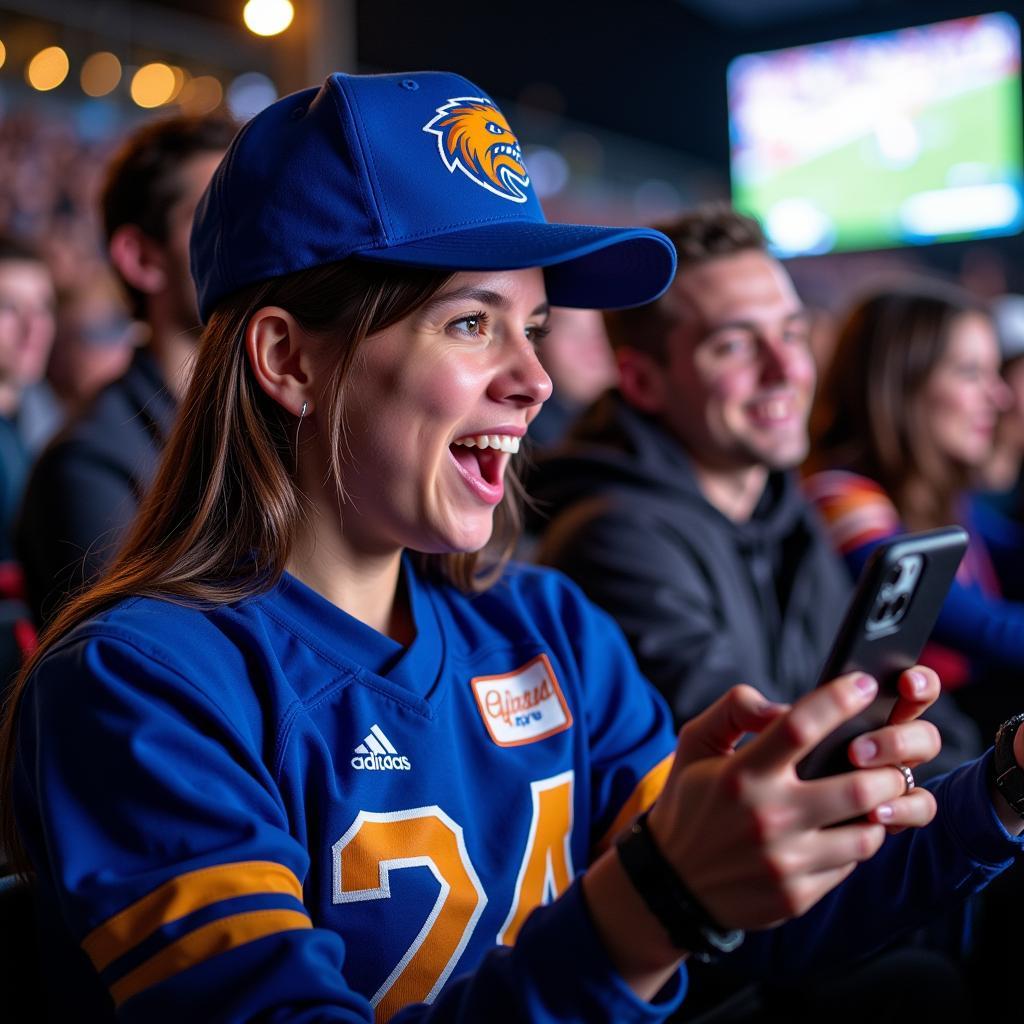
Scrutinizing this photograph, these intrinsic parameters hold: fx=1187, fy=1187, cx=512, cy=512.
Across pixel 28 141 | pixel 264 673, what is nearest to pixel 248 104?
pixel 28 141

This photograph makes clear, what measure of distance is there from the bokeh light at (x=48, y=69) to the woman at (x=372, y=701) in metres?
4.11

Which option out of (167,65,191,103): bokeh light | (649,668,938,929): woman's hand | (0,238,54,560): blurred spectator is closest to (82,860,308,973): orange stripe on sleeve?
(649,668,938,929): woman's hand

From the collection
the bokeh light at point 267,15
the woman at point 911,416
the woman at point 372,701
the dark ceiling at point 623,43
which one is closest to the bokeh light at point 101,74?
the bokeh light at point 267,15

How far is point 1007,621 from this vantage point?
2.29 metres

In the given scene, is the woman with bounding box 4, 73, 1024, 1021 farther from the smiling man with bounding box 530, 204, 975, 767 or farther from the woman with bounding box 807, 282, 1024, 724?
the woman with bounding box 807, 282, 1024, 724

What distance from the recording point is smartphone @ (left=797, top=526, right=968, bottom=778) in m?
0.79

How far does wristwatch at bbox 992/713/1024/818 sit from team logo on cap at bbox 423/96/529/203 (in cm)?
64

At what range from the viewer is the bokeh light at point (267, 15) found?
8.67 ft

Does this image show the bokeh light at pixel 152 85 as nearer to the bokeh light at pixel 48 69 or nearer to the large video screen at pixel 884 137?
the bokeh light at pixel 48 69

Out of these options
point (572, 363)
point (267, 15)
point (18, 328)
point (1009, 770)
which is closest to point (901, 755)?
point (1009, 770)

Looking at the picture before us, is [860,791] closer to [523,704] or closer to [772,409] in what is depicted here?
[523,704]

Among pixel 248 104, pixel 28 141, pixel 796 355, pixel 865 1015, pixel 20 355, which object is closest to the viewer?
pixel 865 1015

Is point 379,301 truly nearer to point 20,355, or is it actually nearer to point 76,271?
point 20,355

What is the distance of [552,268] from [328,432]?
32 cm
